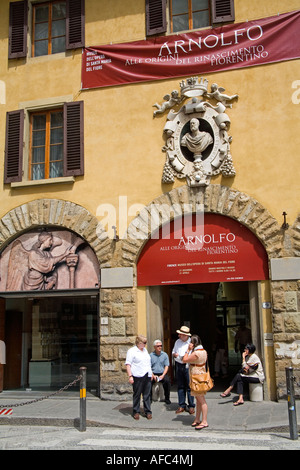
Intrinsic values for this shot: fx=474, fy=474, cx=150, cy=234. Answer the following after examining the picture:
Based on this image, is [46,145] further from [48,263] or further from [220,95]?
[220,95]

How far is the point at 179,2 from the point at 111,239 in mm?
6301

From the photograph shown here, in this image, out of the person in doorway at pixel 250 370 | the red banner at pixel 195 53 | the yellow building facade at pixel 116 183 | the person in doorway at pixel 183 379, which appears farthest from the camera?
the red banner at pixel 195 53

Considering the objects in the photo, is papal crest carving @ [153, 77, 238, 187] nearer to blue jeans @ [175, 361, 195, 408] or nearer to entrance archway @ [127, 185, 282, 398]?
entrance archway @ [127, 185, 282, 398]

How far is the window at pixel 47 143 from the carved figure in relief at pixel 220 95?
3361 mm

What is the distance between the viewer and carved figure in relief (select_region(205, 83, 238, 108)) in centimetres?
1097

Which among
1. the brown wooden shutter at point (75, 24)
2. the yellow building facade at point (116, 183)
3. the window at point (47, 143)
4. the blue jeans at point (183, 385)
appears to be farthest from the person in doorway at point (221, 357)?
the brown wooden shutter at point (75, 24)

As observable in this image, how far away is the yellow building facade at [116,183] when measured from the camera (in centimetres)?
1046

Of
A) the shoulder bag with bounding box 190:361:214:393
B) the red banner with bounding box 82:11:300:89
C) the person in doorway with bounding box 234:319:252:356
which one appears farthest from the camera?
the person in doorway with bounding box 234:319:252:356

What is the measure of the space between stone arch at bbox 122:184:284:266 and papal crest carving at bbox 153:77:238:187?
0.30 m

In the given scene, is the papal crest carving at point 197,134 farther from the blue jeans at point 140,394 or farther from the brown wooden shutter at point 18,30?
the blue jeans at point 140,394

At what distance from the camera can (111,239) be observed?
11312mm

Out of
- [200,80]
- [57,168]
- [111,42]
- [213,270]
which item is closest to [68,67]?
[111,42]

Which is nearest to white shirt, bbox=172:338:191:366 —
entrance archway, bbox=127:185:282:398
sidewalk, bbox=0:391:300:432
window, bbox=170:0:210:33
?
sidewalk, bbox=0:391:300:432

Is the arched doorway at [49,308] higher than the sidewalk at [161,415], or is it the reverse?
the arched doorway at [49,308]
